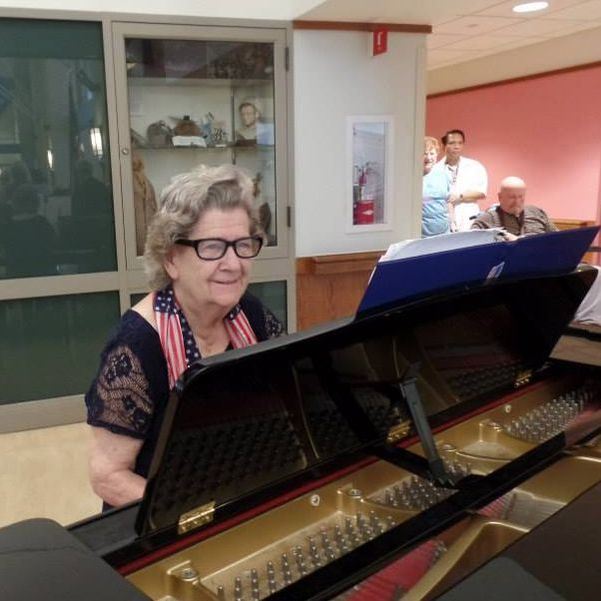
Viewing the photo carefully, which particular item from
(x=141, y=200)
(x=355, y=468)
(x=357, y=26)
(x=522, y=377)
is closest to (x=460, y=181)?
(x=357, y=26)

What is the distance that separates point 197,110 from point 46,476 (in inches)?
83.5

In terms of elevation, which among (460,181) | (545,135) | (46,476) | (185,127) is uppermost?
(545,135)

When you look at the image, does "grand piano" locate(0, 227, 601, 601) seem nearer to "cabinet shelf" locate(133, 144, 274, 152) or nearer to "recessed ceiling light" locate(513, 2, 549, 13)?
"cabinet shelf" locate(133, 144, 274, 152)

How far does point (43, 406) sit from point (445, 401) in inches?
108

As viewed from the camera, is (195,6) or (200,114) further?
(200,114)

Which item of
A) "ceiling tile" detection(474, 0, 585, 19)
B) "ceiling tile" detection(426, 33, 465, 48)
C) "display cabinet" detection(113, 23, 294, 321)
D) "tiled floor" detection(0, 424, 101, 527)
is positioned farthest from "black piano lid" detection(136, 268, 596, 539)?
"ceiling tile" detection(426, 33, 465, 48)

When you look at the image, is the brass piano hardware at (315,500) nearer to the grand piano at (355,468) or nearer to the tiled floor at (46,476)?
the grand piano at (355,468)

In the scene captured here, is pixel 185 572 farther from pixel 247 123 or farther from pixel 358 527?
pixel 247 123

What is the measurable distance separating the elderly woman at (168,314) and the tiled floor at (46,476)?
147 cm

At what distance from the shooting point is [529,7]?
164 inches

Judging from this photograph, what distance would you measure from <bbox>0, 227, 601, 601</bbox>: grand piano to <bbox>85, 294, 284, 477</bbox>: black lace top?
339 millimetres

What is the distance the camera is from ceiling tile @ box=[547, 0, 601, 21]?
4.13m

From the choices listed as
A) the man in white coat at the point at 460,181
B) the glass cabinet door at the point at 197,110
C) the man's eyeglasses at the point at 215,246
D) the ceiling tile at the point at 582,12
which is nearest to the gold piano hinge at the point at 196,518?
the man's eyeglasses at the point at 215,246

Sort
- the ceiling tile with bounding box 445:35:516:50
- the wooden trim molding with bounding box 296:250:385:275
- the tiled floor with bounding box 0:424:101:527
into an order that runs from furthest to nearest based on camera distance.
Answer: the ceiling tile with bounding box 445:35:516:50, the wooden trim molding with bounding box 296:250:385:275, the tiled floor with bounding box 0:424:101:527
